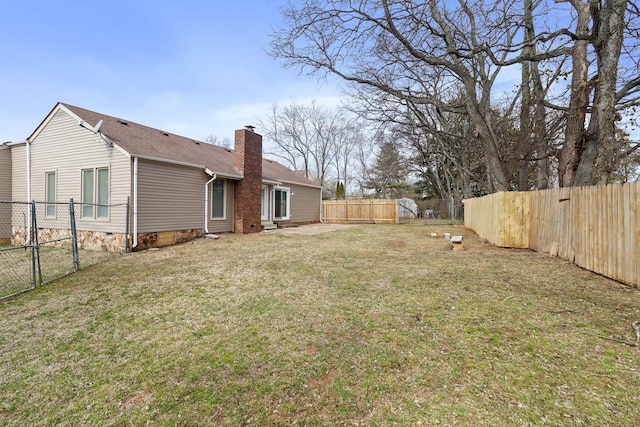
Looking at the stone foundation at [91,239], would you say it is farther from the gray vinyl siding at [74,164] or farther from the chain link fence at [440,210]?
the chain link fence at [440,210]

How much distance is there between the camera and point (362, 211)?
69.3ft

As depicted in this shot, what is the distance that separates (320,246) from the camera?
877 cm

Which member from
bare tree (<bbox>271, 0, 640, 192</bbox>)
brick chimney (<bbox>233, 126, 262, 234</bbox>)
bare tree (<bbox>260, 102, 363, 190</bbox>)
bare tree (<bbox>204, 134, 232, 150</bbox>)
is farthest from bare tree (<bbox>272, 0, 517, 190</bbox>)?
bare tree (<bbox>204, 134, 232, 150</bbox>)

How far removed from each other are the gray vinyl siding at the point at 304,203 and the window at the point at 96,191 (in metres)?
8.19

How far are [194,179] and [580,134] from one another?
11.1m

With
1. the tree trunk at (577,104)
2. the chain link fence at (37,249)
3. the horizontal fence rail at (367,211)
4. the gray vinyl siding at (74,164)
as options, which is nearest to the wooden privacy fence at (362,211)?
the horizontal fence rail at (367,211)

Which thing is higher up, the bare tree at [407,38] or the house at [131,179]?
the bare tree at [407,38]

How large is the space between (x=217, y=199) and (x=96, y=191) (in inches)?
146

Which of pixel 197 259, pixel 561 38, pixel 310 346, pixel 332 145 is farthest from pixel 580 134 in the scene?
pixel 332 145

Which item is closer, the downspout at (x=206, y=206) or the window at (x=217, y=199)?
the downspout at (x=206, y=206)

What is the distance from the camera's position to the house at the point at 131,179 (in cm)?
868

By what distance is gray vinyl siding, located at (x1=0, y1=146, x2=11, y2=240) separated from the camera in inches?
430

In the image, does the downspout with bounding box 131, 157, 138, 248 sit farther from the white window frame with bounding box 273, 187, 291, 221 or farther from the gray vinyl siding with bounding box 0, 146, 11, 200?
the white window frame with bounding box 273, 187, 291, 221

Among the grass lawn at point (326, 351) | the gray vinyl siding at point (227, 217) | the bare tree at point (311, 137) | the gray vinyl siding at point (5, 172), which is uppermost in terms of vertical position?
the bare tree at point (311, 137)
